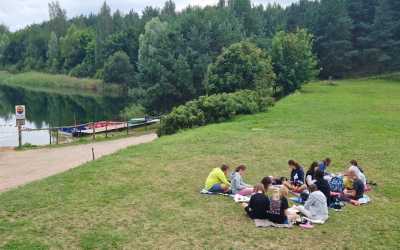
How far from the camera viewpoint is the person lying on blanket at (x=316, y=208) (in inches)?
535

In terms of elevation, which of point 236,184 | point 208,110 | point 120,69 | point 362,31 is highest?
point 362,31

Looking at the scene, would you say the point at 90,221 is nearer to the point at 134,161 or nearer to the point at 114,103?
the point at 134,161

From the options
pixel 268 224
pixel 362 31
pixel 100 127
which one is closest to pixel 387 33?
pixel 362 31

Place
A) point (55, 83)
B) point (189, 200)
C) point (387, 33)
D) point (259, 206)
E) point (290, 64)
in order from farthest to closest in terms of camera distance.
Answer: point (55, 83) < point (387, 33) < point (290, 64) < point (189, 200) < point (259, 206)

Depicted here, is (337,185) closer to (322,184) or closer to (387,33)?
(322,184)

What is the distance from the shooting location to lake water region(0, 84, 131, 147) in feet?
153

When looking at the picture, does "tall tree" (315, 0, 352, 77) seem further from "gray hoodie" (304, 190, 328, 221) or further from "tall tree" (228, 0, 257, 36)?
"gray hoodie" (304, 190, 328, 221)

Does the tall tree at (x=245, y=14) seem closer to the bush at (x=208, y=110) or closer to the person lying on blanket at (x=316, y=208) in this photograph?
the bush at (x=208, y=110)

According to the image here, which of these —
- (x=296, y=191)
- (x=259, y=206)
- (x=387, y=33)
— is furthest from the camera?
(x=387, y=33)

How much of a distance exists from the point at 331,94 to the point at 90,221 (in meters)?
42.5

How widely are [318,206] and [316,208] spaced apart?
85mm

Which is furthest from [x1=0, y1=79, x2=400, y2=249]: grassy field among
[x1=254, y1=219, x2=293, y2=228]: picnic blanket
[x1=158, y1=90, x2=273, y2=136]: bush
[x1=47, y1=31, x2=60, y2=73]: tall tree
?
[x1=47, y1=31, x2=60, y2=73]: tall tree

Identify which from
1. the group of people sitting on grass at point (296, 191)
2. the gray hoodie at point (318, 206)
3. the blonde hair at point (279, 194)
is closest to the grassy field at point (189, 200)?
the gray hoodie at point (318, 206)

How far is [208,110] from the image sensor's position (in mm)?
35031
